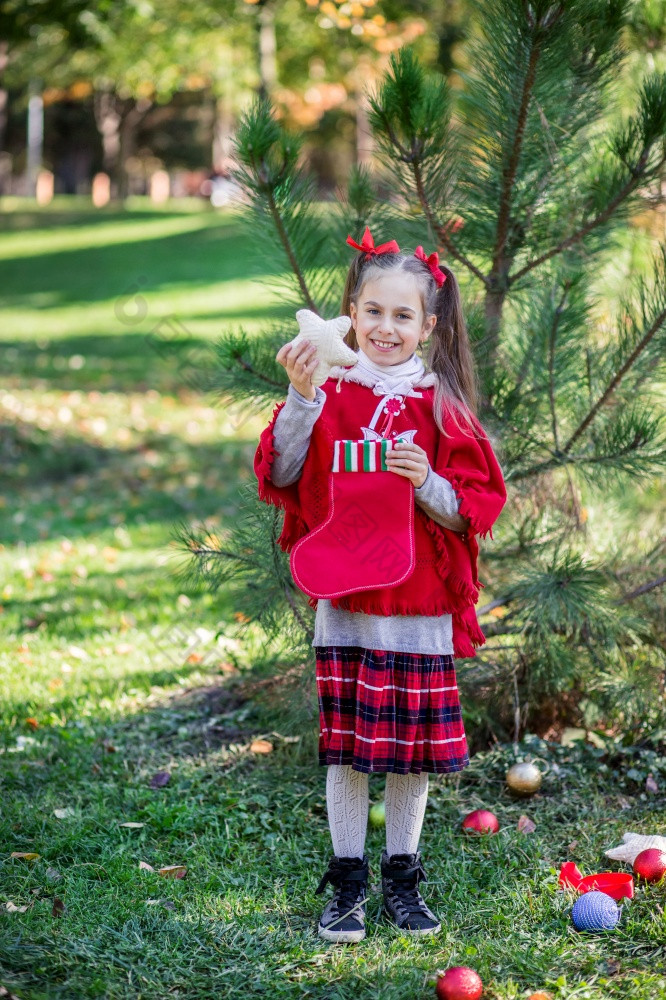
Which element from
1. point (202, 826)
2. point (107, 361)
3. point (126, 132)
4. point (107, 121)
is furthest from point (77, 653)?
point (107, 121)

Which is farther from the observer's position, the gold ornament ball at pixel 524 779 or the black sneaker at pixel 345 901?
the gold ornament ball at pixel 524 779

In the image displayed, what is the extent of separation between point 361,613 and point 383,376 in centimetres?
57

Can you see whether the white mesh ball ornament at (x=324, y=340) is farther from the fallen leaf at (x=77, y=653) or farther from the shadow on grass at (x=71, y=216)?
the shadow on grass at (x=71, y=216)

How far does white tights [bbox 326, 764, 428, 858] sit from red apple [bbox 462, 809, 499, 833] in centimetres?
37

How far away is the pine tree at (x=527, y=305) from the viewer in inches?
107

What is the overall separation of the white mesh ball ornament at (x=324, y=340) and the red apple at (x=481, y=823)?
4.64 ft

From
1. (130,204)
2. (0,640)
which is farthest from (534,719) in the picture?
(130,204)

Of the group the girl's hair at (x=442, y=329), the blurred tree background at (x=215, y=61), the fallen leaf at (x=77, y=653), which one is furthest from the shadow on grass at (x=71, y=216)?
the girl's hair at (x=442, y=329)

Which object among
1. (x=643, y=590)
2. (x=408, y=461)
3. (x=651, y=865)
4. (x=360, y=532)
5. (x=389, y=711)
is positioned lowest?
(x=651, y=865)

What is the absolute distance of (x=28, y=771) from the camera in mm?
3115

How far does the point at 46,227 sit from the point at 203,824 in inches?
759

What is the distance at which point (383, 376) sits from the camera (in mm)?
2330

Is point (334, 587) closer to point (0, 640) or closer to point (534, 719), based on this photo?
point (534, 719)

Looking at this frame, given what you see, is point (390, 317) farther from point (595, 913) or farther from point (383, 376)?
point (595, 913)
